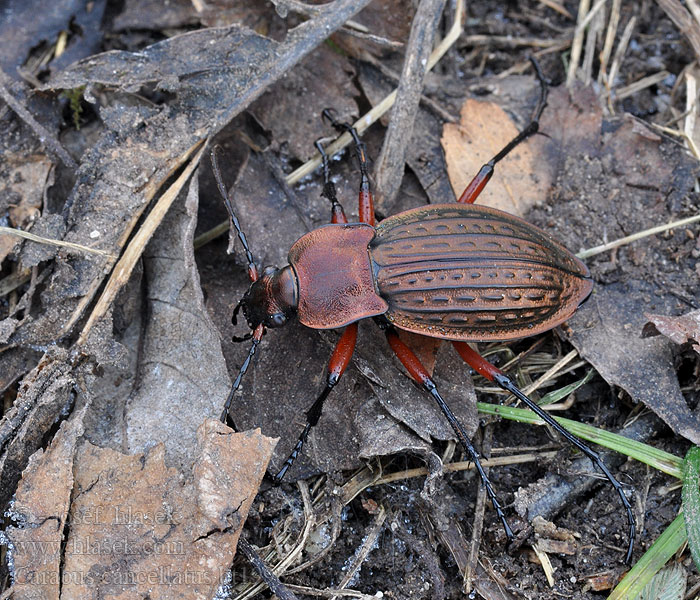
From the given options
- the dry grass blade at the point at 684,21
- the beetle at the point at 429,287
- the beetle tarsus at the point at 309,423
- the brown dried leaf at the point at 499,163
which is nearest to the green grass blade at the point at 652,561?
the beetle at the point at 429,287

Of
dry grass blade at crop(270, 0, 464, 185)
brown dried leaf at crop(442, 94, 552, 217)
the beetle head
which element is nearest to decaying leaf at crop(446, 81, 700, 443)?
brown dried leaf at crop(442, 94, 552, 217)

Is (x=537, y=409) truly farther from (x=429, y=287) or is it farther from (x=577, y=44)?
(x=577, y=44)

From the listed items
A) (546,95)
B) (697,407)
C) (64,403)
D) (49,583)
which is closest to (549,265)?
(697,407)

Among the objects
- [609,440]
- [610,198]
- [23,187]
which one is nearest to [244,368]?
[23,187]

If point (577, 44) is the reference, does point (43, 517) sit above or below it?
below

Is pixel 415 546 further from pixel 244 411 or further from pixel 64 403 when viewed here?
pixel 64 403

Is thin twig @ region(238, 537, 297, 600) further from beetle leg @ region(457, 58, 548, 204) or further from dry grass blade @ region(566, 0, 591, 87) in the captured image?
dry grass blade @ region(566, 0, 591, 87)

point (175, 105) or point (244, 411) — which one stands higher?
point (175, 105)
